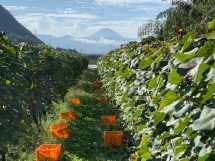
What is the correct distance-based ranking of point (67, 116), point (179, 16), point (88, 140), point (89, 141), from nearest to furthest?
1. point (89, 141)
2. point (88, 140)
3. point (67, 116)
4. point (179, 16)

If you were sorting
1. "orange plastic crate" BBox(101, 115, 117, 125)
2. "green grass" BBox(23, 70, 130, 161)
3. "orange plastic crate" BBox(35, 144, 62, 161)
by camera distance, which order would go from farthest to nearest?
1. "orange plastic crate" BBox(101, 115, 117, 125)
2. "green grass" BBox(23, 70, 130, 161)
3. "orange plastic crate" BBox(35, 144, 62, 161)

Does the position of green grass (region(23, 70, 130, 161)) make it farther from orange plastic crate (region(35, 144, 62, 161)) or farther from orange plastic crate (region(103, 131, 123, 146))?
orange plastic crate (region(35, 144, 62, 161))

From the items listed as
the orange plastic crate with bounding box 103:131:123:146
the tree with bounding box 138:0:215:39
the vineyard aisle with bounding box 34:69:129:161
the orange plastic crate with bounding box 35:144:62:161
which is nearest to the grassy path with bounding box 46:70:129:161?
the vineyard aisle with bounding box 34:69:129:161

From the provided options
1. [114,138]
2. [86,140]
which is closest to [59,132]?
[86,140]

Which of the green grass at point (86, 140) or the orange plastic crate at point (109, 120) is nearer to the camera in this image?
the green grass at point (86, 140)

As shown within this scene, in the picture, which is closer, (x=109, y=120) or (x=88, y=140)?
(x=88, y=140)

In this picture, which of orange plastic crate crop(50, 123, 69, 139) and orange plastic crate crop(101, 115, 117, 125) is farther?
orange plastic crate crop(101, 115, 117, 125)

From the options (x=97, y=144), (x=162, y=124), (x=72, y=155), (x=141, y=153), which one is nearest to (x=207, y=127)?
(x=162, y=124)

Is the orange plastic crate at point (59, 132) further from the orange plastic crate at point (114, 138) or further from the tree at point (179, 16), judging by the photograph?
the tree at point (179, 16)

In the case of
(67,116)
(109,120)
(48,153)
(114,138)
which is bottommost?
(67,116)

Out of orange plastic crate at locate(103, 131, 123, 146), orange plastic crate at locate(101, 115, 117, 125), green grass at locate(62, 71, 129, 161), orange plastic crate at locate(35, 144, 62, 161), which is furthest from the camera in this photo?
orange plastic crate at locate(101, 115, 117, 125)

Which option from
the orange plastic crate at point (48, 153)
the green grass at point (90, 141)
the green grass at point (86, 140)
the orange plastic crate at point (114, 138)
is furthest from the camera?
the orange plastic crate at point (114, 138)

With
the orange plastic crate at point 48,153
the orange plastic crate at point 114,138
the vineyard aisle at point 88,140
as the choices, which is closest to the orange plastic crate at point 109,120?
the vineyard aisle at point 88,140

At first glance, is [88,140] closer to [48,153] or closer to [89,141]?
[89,141]
